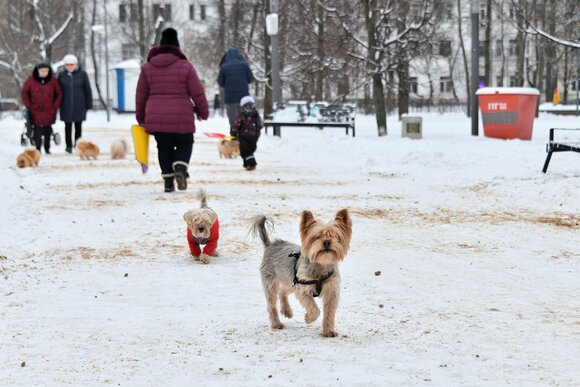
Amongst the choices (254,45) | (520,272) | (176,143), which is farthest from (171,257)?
(254,45)

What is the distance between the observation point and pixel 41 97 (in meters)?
20.0

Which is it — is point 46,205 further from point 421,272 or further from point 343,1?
point 343,1

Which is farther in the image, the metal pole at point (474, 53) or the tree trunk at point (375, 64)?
the tree trunk at point (375, 64)

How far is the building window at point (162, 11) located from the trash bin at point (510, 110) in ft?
158

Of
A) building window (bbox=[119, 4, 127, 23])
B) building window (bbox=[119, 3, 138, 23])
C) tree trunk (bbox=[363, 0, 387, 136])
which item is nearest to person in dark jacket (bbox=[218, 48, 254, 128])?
Result: tree trunk (bbox=[363, 0, 387, 136])

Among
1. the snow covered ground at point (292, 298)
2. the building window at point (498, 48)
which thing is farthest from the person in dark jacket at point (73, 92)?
the building window at point (498, 48)

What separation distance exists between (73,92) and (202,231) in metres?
13.6

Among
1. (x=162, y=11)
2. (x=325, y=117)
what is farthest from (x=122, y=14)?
(x=325, y=117)

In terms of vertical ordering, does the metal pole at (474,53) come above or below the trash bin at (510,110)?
above

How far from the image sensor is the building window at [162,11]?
69262mm

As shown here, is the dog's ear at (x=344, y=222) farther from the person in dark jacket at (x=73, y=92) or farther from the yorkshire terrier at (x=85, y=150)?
the person in dark jacket at (x=73, y=92)

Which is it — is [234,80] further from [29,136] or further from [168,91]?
[168,91]

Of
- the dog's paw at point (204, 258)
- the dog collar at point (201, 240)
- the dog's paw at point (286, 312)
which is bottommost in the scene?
the dog's paw at point (286, 312)

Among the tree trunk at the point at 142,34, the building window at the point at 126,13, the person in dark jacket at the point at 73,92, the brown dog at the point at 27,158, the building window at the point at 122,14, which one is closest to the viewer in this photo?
the brown dog at the point at 27,158
